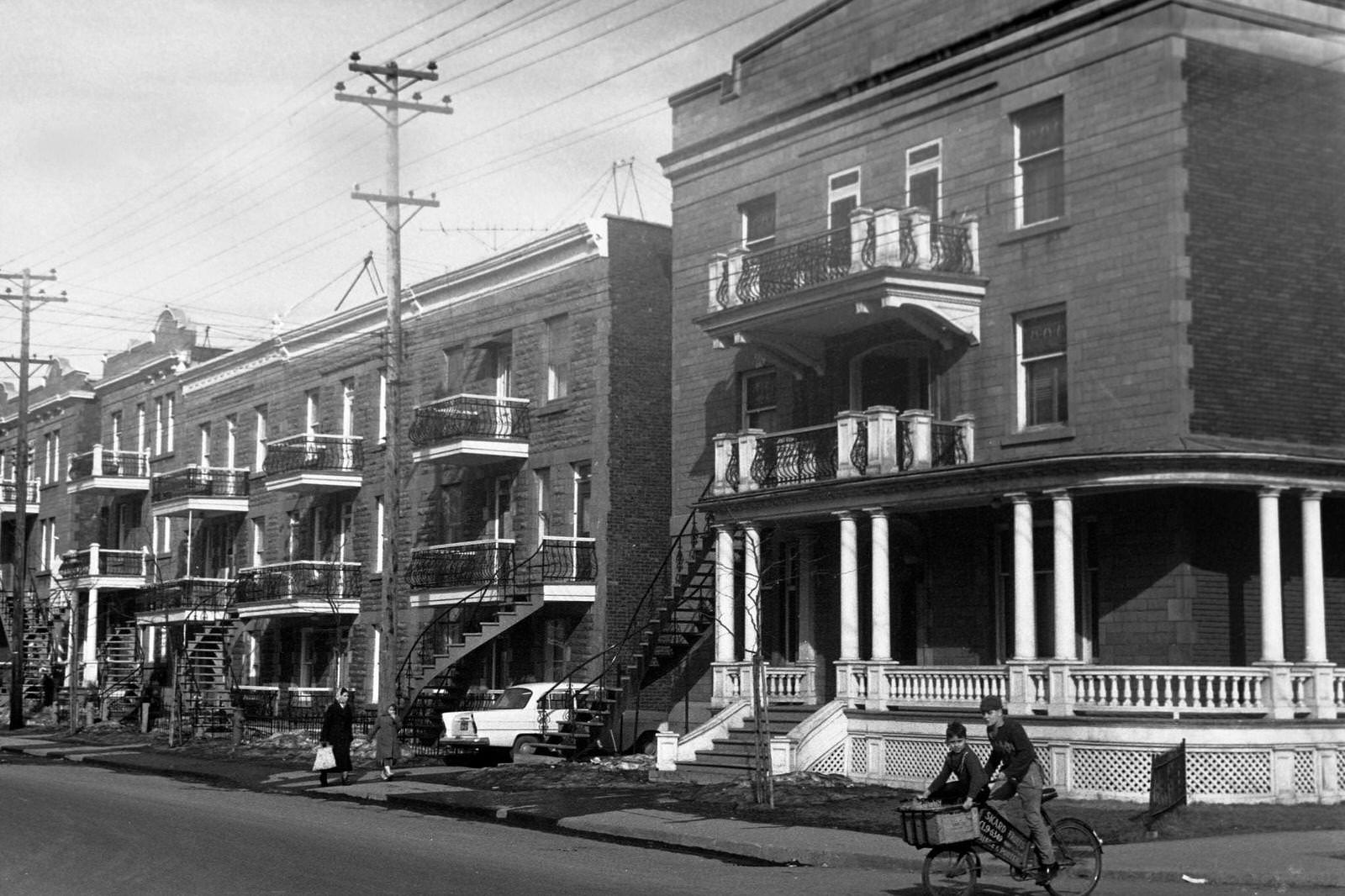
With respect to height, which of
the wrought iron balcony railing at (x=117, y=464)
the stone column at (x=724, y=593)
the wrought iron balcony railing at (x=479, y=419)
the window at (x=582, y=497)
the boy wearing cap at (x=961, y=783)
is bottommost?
the boy wearing cap at (x=961, y=783)

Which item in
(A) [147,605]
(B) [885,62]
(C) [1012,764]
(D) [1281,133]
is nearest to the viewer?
(C) [1012,764]

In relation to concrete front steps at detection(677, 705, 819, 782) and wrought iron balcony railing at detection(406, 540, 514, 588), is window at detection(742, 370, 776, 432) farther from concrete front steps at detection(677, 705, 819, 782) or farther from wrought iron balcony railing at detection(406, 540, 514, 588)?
wrought iron balcony railing at detection(406, 540, 514, 588)

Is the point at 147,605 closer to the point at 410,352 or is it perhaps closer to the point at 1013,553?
the point at 410,352

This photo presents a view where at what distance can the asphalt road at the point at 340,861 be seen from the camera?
649 inches

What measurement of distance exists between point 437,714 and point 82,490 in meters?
26.3

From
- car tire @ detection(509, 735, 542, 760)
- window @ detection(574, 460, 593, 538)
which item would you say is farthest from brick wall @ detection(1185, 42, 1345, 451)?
window @ detection(574, 460, 593, 538)

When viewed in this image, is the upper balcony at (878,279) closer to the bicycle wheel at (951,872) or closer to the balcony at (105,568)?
the bicycle wheel at (951,872)

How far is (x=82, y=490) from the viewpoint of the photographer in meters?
59.0

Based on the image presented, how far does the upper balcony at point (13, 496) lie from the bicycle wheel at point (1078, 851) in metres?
57.6

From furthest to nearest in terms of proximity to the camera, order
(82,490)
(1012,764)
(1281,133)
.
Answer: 1. (82,490)
2. (1281,133)
3. (1012,764)

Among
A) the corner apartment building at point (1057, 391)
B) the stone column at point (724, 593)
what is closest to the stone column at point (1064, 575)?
the corner apartment building at point (1057, 391)

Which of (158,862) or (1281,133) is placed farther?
(1281,133)

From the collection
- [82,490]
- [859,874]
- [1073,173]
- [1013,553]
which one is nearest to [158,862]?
[859,874]

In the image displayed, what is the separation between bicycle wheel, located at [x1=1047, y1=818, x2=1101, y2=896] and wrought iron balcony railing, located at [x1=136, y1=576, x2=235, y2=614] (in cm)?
3768
